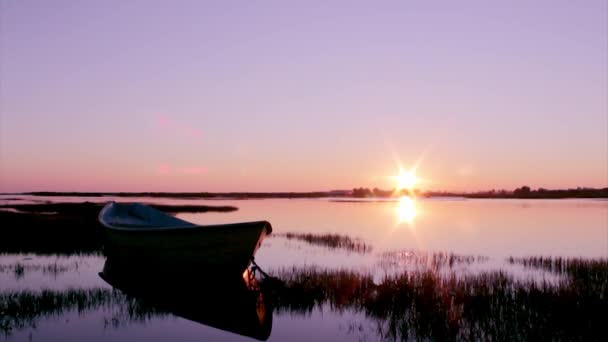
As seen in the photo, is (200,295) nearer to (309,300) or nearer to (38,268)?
(309,300)

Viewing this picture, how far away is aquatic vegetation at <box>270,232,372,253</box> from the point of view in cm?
2827

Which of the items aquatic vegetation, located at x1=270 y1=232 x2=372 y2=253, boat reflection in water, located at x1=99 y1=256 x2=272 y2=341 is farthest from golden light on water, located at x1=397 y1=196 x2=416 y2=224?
boat reflection in water, located at x1=99 y1=256 x2=272 y2=341

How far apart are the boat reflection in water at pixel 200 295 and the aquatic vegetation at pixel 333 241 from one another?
35.5 ft

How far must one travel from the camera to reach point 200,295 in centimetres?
1545

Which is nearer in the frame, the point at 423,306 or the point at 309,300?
the point at 423,306

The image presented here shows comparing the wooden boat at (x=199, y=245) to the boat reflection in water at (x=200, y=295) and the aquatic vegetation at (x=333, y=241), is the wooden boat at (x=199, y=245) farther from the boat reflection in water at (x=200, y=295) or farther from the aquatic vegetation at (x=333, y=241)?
the aquatic vegetation at (x=333, y=241)

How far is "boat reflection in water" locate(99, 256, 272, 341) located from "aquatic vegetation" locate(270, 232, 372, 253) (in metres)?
10.8

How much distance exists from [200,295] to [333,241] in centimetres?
1681

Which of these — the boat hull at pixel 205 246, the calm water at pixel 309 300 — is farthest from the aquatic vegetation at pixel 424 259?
the boat hull at pixel 205 246

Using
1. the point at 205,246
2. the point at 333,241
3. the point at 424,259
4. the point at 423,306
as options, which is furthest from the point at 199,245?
the point at 333,241

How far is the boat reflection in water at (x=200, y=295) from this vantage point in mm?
12094

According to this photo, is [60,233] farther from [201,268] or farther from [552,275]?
[552,275]

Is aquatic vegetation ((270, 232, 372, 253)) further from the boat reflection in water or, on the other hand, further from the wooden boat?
the wooden boat

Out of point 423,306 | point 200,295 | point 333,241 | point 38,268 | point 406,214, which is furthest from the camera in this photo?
point 406,214
